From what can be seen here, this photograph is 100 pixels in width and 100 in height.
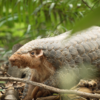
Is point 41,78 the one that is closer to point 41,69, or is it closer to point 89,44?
point 41,69

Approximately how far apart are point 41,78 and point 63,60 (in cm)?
27

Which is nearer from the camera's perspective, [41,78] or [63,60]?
[63,60]

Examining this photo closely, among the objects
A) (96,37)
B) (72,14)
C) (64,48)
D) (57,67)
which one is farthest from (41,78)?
(72,14)

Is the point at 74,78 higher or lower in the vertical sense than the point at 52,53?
lower

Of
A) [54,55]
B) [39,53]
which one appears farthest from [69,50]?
[39,53]

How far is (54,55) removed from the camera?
1.06 m

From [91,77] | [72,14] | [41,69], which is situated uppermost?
[72,14]

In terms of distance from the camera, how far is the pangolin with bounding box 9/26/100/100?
106 centimetres

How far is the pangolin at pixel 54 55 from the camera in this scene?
1.06m

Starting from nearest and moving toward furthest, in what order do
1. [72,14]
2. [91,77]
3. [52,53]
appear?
[52,53], [91,77], [72,14]

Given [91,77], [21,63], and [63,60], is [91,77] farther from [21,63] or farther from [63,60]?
[21,63]

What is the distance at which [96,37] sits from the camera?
118cm

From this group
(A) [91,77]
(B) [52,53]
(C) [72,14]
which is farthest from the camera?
(C) [72,14]

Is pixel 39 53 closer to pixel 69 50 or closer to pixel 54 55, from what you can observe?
pixel 54 55
